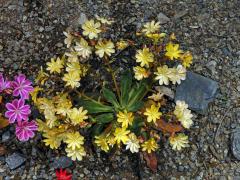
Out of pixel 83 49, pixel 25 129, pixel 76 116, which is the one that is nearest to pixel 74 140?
pixel 76 116

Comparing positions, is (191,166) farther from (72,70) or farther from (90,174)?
(72,70)

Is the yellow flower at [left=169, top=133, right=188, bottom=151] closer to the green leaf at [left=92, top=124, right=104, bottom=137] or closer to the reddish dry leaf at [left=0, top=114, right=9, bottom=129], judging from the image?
the green leaf at [left=92, top=124, right=104, bottom=137]

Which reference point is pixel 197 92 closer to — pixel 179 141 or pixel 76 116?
pixel 179 141

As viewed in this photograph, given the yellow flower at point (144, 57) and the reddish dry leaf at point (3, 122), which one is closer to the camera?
the yellow flower at point (144, 57)

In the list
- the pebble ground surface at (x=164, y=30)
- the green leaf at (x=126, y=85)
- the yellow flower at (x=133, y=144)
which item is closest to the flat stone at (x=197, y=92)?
the pebble ground surface at (x=164, y=30)

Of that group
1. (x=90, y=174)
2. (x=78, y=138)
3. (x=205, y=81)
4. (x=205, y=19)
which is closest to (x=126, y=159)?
(x=90, y=174)

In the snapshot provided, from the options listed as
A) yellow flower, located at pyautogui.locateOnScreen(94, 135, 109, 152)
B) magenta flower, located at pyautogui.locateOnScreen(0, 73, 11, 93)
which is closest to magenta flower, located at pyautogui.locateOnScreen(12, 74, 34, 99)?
magenta flower, located at pyautogui.locateOnScreen(0, 73, 11, 93)

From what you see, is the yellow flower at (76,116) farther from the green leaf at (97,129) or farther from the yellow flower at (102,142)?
the green leaf at (97,129)
